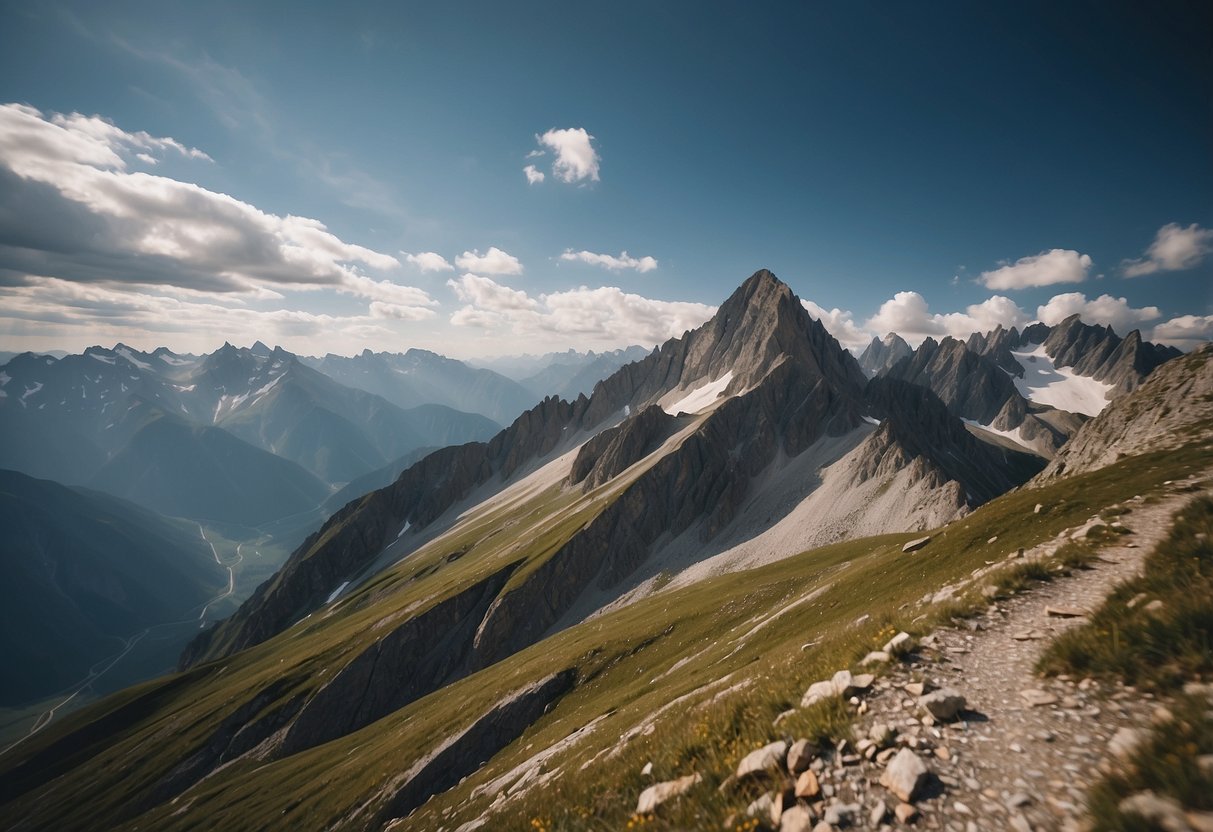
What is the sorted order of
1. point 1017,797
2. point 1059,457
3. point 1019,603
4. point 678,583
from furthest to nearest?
point 678,583 < point 1059,457 < point 1019,603 < point 1017,797

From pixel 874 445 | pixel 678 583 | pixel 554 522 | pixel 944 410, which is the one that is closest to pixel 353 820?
pixel 678 583

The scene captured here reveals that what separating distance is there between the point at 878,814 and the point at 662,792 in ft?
9.56

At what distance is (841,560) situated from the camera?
61.5m

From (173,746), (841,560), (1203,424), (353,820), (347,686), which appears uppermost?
(1203,424)

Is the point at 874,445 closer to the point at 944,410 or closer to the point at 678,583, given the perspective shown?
the point at 678,583

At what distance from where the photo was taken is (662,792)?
273 inches

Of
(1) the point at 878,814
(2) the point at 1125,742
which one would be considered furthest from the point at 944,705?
(1) the point at 878,814

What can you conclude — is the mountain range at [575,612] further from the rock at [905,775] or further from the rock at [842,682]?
the rock at [905,775]

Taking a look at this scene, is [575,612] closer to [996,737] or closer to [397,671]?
[397,671]

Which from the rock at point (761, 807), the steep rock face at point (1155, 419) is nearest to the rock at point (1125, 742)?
the rock at point (761, 807)

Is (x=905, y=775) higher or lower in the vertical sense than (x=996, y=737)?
lower

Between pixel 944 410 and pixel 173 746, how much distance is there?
25038 centimetres

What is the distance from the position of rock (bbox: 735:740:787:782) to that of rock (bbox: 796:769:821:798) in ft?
1.67

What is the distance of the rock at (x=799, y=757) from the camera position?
247 inches
